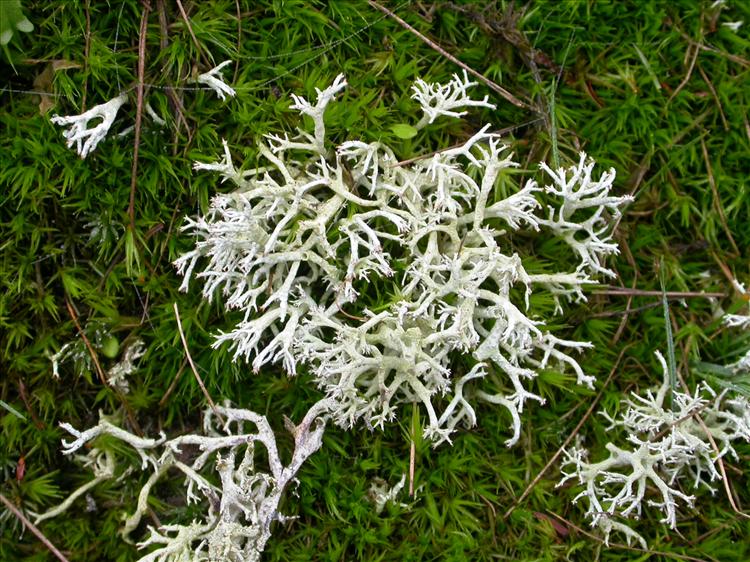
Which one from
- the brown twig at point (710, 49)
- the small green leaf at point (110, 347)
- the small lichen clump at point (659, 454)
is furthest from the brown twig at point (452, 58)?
the small green leaf at point (110, 347)

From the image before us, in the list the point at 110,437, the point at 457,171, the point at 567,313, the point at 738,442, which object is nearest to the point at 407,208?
the point at 457,171

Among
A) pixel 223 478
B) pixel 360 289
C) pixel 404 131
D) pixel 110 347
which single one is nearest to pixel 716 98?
pixel 404 131

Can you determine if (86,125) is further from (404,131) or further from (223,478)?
(223,478)

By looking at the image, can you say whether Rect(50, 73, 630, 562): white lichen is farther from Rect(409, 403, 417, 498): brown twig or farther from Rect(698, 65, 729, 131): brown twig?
Rect(698, 65, 729, 131): brown twig

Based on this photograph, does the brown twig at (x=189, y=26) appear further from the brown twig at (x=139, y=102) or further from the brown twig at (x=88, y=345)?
the brown twig at (x=88, y=345)

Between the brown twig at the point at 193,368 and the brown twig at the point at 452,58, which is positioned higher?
the brown twig at the point at 452,58

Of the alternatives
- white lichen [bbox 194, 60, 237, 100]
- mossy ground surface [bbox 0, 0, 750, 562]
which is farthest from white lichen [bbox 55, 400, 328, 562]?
white lichen [bbox 194, 60, 237, 100]

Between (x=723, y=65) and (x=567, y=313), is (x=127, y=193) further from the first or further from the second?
(x=723, y=65)
